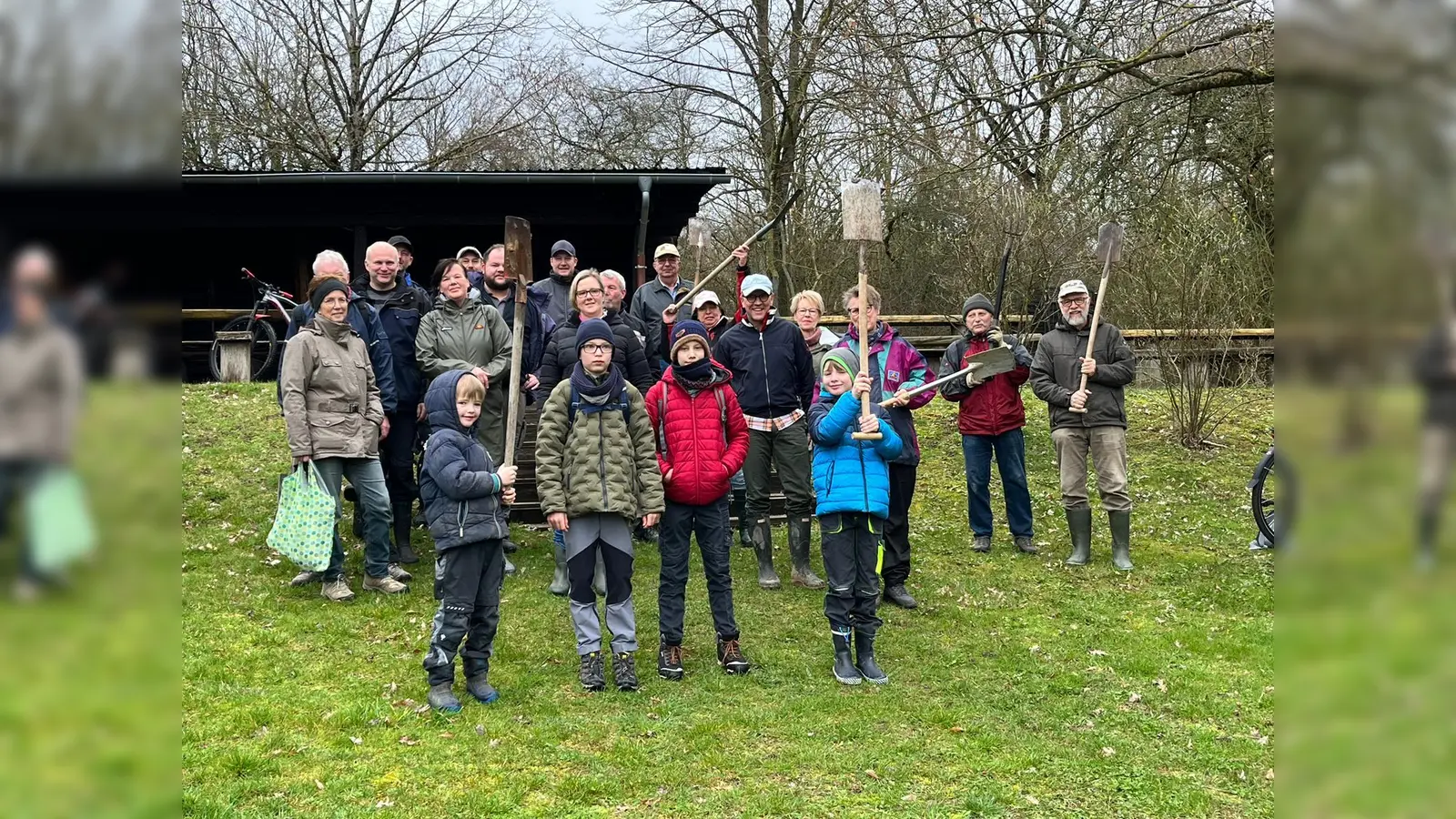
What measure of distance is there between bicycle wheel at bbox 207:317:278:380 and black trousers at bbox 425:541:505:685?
29.4 feet

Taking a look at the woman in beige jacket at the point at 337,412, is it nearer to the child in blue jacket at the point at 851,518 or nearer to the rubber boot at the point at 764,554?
the rubber boot at the point at 764,554

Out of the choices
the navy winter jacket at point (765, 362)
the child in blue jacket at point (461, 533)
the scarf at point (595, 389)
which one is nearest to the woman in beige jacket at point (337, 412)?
the child in blue jacket at point (461, 533)

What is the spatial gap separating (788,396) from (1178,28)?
13.3 feet

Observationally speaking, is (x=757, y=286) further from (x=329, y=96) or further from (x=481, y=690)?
(x=329, y=96)

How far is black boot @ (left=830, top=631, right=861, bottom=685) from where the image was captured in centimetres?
584

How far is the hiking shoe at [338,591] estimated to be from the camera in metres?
7.08

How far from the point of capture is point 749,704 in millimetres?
5516

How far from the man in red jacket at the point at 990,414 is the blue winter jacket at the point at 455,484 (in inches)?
160

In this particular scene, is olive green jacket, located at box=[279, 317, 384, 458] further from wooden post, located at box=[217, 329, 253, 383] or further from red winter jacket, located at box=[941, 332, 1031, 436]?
wooden post, located at box=[217, 329, 253, 383]
